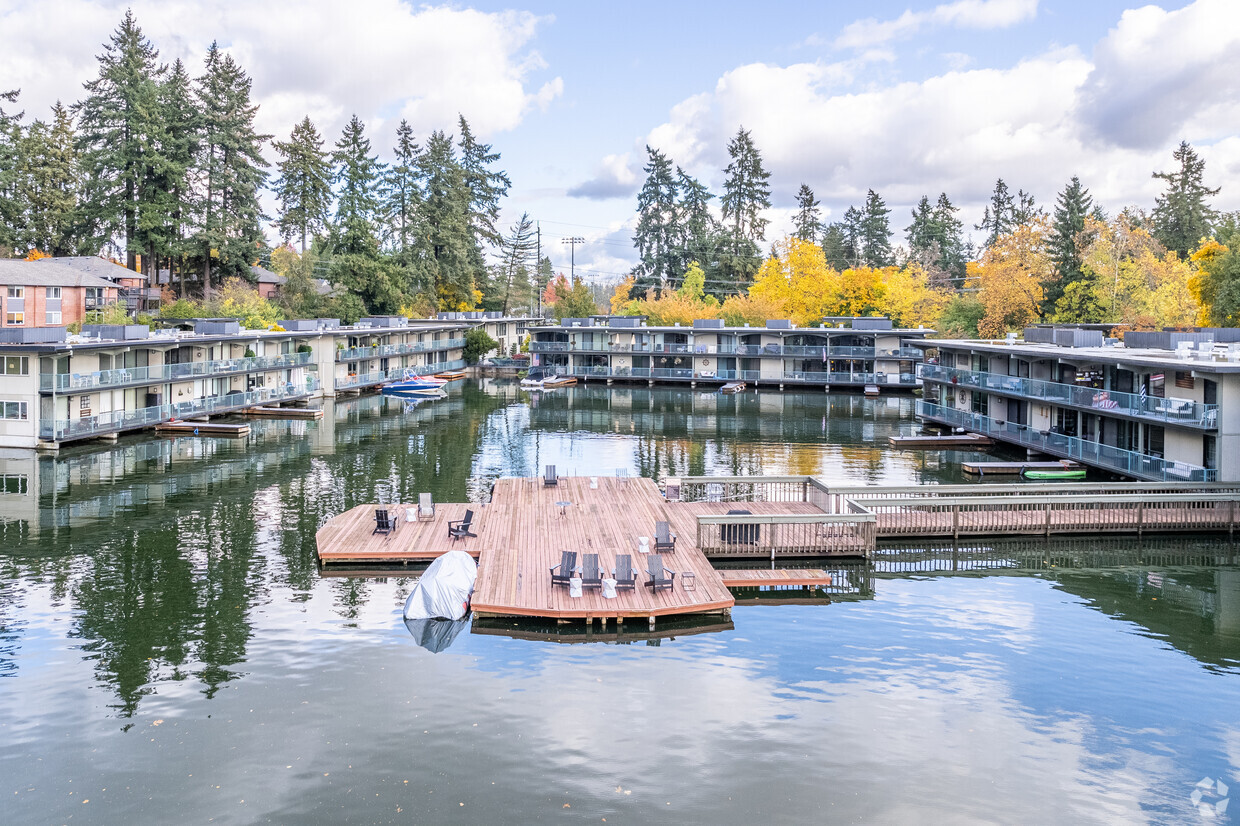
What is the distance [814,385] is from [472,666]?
76.9m

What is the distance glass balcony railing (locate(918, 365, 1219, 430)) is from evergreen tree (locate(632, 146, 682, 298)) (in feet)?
253

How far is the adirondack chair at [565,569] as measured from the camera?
25281mm

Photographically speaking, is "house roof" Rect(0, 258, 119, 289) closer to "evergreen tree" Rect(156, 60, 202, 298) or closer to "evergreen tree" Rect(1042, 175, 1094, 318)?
"evergreen tree" Rect(156, 60, 202, 298)

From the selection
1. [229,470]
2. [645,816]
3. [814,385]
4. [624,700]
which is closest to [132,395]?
[229,470]

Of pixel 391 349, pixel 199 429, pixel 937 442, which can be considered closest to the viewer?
pixel 937 442

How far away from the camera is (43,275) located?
2899 inches

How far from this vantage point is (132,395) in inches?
2194

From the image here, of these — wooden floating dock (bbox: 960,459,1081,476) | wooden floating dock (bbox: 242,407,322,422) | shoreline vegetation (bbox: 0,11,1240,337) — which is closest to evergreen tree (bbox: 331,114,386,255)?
shoreline vegetation (bbox: 0,11,1240,337)

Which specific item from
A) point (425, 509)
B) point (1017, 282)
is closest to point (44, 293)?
point (425, 509)

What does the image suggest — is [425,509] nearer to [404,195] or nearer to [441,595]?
[441,595]

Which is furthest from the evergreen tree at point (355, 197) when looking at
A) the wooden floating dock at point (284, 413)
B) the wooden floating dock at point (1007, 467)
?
the wooden floating dock at point (1007, 467)

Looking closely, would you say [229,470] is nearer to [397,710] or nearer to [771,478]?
[771,478]

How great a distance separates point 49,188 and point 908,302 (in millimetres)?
86378

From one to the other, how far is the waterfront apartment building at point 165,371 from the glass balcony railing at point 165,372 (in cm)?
6
